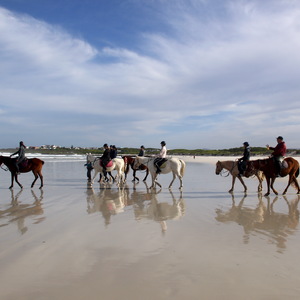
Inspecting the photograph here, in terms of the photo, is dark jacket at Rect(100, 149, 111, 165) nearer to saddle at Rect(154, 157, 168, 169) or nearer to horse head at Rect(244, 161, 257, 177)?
saddle at Rect(154, 157, 168, 169)

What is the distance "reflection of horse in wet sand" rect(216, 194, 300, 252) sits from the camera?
5.15 m

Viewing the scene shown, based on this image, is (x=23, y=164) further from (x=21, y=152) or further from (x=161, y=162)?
(x=161, y=162)

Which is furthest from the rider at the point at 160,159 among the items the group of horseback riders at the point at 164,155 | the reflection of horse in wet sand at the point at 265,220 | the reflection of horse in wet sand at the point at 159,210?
the reflection of horse in wet sand at the point at 265,220

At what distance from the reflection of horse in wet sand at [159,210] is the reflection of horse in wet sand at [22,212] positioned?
8.25ft

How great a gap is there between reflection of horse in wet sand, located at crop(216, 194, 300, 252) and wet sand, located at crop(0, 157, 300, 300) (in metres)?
0.02

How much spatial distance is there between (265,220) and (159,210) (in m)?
2.76

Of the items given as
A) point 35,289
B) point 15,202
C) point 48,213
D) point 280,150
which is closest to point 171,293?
point 35,289

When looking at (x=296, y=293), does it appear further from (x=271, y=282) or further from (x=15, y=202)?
(x=15, y=202)

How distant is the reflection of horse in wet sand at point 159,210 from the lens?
21.3 ft

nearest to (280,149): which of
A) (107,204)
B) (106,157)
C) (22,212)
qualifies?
(107,204)

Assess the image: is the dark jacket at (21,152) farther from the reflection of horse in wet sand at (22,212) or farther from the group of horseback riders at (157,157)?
the reflection of horse in wet sand at (22,212)

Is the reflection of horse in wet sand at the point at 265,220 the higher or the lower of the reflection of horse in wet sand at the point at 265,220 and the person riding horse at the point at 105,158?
the lower

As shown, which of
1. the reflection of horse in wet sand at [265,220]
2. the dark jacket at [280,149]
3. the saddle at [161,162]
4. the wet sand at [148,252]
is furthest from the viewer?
the saddle at [161,162]

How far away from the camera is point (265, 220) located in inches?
250
